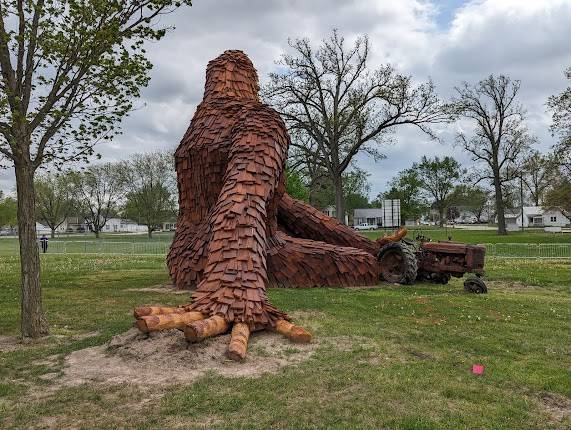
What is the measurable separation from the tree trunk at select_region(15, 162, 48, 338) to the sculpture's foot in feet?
7.19

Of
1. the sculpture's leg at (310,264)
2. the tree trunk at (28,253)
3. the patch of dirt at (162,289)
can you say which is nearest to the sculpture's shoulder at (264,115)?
the sculpture's leg at (310,264)

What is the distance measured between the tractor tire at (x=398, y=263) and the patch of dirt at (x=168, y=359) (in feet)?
18.5

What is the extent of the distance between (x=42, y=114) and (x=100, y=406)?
3.92m

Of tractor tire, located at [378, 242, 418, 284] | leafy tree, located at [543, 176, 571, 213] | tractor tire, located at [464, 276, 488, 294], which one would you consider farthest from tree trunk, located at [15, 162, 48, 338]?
leafy tree, located at [543, 176, 571, 213]

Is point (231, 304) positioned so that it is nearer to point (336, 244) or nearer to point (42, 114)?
point (42, 114)

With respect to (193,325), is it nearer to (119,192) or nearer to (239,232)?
(239,232)

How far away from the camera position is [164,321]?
4637 millimetres

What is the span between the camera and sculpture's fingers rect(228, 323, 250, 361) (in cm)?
463

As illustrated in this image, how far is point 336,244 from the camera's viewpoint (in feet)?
36.3

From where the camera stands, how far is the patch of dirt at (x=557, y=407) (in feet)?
11.7

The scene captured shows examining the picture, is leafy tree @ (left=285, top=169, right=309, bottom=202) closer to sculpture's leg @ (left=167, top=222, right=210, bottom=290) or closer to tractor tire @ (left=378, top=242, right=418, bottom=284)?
tractor tire @ (left=378, top=242, right=418, bottom=284)

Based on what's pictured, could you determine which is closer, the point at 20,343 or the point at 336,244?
the point at 20,343

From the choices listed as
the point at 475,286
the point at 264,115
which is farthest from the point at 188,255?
the point at 475,286

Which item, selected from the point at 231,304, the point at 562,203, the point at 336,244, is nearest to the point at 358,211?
the point at 562,203
